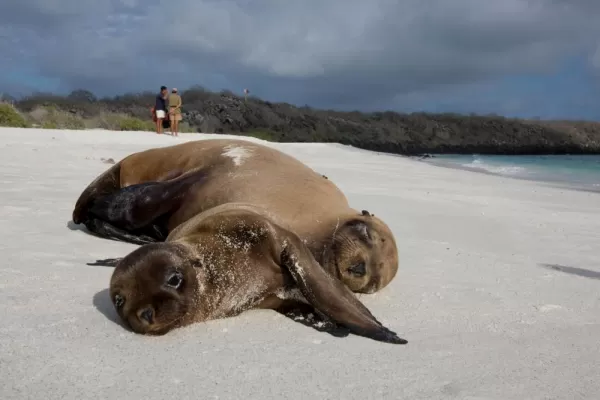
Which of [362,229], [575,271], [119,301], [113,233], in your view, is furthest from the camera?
[113,233]

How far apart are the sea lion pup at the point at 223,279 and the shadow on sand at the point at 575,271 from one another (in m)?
2.40

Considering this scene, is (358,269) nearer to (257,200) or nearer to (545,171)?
(257,200)

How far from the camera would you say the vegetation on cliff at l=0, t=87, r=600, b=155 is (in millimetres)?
37875

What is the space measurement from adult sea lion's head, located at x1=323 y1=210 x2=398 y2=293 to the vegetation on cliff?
18998mm

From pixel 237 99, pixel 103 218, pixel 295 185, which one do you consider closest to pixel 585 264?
pixel 295 185

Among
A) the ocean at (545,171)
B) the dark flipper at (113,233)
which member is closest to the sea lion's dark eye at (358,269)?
the dark flipper at (113,233)

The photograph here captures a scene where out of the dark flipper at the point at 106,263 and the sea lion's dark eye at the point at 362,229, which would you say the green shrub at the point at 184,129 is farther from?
the sea lion's dark eye at the point at 362,229

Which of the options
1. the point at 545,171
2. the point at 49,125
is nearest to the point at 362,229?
the point at 49,125

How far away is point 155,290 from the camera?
3164 millimetres

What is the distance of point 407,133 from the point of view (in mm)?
70625

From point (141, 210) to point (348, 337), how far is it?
2603mm

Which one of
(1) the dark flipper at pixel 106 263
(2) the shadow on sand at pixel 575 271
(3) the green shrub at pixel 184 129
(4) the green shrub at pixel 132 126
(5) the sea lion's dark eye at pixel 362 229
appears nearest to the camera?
(5) the sea lion's dark eye at pixel 362 229

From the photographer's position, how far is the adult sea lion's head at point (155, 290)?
314cm

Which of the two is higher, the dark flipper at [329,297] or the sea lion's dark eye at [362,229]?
the sea lion's dark eye at [362,229]
